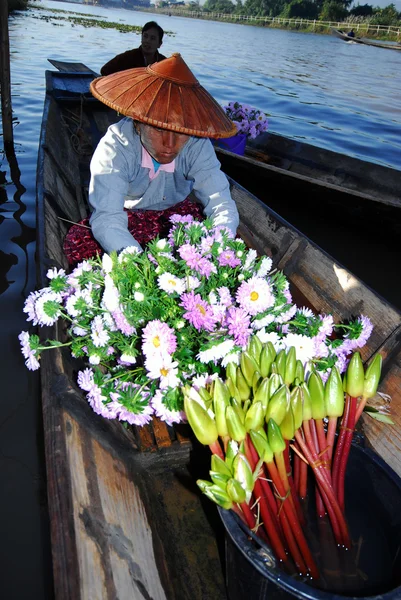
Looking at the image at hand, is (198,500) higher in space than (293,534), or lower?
lower

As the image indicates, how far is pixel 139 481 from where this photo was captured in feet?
6.67

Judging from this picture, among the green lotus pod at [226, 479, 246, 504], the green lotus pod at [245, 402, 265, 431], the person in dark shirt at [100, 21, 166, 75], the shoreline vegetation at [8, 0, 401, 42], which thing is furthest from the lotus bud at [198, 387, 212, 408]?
the shoreline vegetation at [8, 0, 401, 42]

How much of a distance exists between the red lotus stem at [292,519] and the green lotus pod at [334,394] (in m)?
0.24

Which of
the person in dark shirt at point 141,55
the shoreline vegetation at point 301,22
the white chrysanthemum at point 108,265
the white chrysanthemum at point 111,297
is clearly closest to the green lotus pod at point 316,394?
the white chrysanthemum at point 111,297

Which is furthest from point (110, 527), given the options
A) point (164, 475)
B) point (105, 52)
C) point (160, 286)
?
point (105, 52)

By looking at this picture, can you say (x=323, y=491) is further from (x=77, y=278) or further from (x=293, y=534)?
(x=77, y=278)

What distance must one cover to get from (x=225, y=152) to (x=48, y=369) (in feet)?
16.0

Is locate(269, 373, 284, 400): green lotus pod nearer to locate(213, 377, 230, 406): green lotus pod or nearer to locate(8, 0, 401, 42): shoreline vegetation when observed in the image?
locate(213, 377, 230, 406): green lotus pod

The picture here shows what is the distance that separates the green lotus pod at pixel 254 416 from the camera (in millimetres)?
1187

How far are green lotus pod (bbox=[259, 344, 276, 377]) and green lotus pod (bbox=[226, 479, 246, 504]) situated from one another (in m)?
0.37

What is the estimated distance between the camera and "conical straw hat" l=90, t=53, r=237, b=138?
85.7 inches

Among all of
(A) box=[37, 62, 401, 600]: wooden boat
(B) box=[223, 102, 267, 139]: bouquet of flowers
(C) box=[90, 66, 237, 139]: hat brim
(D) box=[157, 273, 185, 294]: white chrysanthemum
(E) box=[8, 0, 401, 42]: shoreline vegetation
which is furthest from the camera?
(E) box=[8, 0, 401, 42]: shoreline vegetation

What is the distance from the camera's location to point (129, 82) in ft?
7.72

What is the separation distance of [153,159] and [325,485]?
2.18 metres
